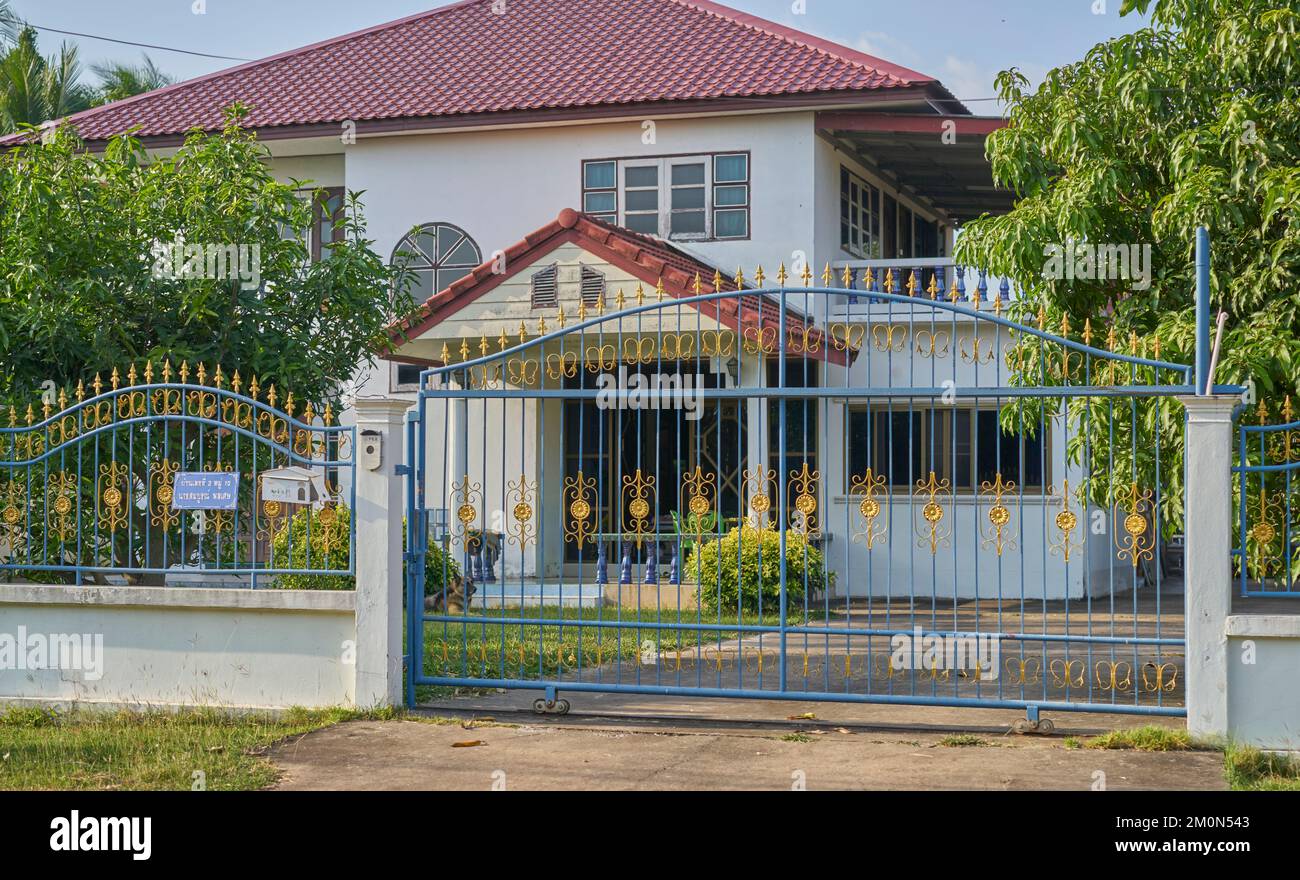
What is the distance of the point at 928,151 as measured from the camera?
19.9 m

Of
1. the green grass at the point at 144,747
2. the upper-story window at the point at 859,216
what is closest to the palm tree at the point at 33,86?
the upper-story window at the point at 859,216

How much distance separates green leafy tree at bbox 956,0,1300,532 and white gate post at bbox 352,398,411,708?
4.21 meters

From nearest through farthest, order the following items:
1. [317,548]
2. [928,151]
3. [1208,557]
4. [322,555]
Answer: [1208,557] → [322,555] → [317,548] → [928,151]

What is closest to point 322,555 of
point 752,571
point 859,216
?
point 752,571

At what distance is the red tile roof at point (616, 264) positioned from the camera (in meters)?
16.0

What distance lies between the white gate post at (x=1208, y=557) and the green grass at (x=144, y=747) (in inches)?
193

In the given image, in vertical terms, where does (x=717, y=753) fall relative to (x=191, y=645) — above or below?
below

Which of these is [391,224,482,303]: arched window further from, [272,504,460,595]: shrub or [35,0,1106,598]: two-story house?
[272,504,460,595]: shrub

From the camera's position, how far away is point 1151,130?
32.9 feet

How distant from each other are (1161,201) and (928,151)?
34.4 ft

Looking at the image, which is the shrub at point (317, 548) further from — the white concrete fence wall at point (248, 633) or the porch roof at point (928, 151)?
the porch roof at point (928, 151)

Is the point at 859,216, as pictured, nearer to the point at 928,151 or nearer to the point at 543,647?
the point at 928,151

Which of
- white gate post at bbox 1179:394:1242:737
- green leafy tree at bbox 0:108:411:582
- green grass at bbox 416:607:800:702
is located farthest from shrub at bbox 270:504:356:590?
white gate post at bbox 1179:394:1242:737

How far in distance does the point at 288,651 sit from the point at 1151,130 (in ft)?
22.3
